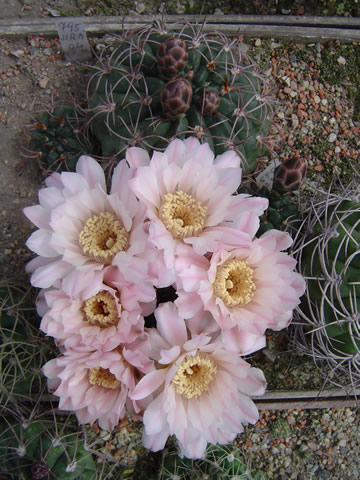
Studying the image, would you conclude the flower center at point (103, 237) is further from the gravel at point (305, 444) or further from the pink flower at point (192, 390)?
the gravel at point (305, 444)

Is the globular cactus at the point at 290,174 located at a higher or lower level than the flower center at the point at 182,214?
lower

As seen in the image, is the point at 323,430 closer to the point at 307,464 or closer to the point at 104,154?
the point at 307,464

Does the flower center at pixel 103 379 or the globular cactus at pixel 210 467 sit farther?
the globular cactus at pixel 210 467

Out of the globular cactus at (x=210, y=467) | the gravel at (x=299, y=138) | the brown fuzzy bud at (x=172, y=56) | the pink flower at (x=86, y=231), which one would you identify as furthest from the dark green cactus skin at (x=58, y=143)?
the globular cactus at (x=210, y=467)

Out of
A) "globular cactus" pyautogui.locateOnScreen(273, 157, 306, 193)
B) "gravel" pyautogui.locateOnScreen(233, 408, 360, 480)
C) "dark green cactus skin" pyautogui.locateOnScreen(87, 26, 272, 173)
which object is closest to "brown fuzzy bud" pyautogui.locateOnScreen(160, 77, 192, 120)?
"dark green cactus skin" pyautogui.locateOnScreen(87, 26, 272, 173)

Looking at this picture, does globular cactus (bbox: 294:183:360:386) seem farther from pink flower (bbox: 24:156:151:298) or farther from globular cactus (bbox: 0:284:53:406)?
globular cactus (bbox: 0:284:53:406)

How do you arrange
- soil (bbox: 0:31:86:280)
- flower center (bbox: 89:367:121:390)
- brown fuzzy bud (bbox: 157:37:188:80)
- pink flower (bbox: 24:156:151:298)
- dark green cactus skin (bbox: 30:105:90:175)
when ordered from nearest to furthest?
pink flower (bbox: 24:156:151:298) → flower center (bbox: 89:367:121:390) → brown fuzzy bud (bbox: 157:37:188:80) → dark green cactus skin (bbox: 30:105:90:175) → soil (bbox: 0:31:86:280)

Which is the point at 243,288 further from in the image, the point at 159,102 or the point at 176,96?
the point at 159,102

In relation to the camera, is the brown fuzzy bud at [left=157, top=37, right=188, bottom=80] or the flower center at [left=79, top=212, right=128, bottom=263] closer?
the flower center at [left=79, top=212, right=128, bottom=263]
